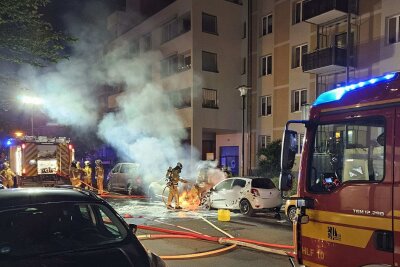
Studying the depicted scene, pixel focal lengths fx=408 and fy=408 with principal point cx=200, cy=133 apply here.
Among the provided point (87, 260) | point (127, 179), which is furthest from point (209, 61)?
point (87, 260)

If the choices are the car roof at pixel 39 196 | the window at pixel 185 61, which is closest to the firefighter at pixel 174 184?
the car roof at pixel 39 196

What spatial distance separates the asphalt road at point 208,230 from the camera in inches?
287

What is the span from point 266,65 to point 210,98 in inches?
170

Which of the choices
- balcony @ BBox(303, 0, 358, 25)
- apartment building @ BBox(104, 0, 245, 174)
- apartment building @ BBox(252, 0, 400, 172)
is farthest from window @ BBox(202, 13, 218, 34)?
balcony @ BBox(303, 0, 358, 25)

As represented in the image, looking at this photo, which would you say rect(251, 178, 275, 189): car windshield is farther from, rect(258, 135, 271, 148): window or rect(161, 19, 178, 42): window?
rect(161, 19, 178, 42): window

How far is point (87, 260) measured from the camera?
11.0 feet

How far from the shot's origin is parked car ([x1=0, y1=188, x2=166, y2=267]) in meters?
3.37

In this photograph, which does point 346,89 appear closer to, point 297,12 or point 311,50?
point 311,50

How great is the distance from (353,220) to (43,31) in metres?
10.2

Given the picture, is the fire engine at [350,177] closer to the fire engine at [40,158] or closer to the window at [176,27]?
the fire engine at [40,158]

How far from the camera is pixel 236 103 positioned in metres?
28.8

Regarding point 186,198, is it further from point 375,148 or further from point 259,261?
point 375,148

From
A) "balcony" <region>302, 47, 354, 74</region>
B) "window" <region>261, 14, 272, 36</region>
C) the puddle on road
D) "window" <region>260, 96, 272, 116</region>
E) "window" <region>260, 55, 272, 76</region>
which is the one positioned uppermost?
"window" <region>261, 14, 272, 36</region>

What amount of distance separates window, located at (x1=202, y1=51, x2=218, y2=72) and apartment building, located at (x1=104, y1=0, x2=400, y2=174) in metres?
0.07
